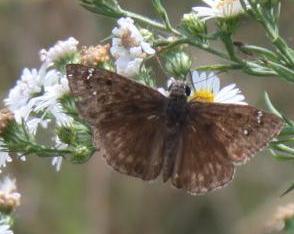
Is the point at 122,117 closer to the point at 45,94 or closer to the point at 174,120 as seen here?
the point at 174,120

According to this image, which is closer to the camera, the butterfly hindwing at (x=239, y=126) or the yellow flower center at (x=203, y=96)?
the butterfly hindwing at (x=239, y=126)

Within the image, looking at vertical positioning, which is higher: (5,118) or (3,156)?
(5,118)

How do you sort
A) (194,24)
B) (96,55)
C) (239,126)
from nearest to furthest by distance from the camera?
(239,126)
(194,24)
(96,55)

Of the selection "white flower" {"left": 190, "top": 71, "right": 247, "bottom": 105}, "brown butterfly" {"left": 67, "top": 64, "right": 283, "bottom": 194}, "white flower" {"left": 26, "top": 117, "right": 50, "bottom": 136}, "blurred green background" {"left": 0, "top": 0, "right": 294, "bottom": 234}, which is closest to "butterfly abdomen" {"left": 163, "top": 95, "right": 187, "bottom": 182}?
"brown butterfly" {"left": 67, "top": 64, "right": 283, "bottom": 194}

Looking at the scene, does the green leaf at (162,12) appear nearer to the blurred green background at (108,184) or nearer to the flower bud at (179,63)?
the flower bud at (179,63)

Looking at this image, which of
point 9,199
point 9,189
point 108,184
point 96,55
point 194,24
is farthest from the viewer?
point 108,184

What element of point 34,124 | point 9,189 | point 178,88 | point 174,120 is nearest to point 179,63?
point 178,88

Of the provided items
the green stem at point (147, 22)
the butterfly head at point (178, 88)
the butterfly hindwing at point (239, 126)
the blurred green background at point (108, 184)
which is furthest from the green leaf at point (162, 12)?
the blurred green background at point (108, 184)
